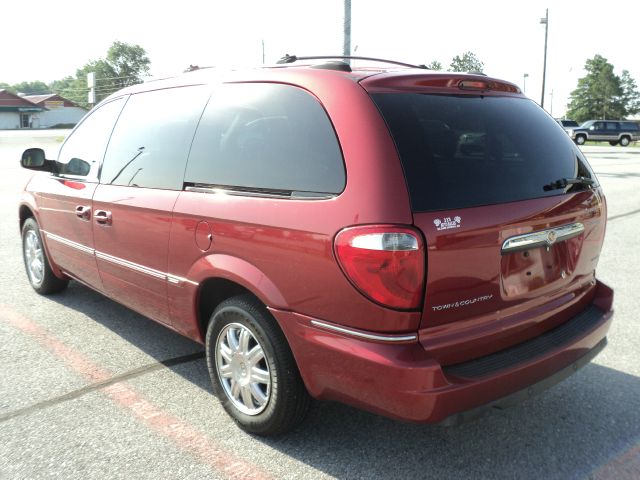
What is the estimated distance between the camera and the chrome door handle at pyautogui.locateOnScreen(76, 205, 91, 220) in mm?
3992

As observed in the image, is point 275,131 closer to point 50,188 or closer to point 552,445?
point 552,445

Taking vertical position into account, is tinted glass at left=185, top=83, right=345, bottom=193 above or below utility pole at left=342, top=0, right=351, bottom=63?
below

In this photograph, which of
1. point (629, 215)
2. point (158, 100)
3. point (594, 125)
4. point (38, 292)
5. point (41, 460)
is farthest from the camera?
point (594, 125)

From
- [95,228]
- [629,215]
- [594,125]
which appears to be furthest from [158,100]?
[594,125]

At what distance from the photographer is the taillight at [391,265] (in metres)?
2.21

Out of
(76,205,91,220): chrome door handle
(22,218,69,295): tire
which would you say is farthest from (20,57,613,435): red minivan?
(22,218,69,295): tire

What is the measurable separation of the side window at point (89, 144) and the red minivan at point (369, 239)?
741 millimetres

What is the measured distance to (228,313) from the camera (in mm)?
2930

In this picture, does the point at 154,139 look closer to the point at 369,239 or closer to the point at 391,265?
the point at 369,239

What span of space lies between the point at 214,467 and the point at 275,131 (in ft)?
5.26

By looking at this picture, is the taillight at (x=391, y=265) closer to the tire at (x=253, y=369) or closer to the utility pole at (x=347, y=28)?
the tire at (x=253, y=369)

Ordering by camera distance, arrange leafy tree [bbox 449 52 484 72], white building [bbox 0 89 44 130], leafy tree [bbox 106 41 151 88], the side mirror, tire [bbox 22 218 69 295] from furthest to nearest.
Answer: leafy tree [bbox 106 41 151 88] → white building [bbox 0 89 44 130] → leafy tree [bbox 449 52 484 72] → tire [bbox 22 218 69 295] → the side mirror

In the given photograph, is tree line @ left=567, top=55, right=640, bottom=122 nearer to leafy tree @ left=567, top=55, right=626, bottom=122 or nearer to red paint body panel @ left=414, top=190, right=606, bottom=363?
leafy tree @ left=567, top=55, right=626, bottom=122

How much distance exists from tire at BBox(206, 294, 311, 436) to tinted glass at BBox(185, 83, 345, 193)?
622 millimetres
